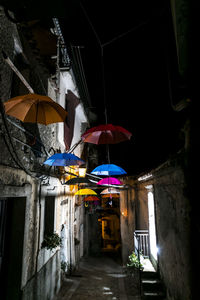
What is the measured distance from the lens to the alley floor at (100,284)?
815 cm

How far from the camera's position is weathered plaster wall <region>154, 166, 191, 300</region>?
14.1 feet

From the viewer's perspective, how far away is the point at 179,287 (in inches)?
187

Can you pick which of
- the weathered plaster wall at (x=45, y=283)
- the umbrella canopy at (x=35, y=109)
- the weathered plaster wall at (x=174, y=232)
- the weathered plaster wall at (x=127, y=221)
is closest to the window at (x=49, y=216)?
the weathered plaster wall at (x=45, y=283)

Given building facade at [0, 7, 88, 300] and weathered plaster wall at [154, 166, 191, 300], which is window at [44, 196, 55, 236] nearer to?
building facade at [0, 7, 88, 300]

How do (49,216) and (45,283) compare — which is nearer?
(45,283)

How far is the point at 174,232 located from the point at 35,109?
504cm

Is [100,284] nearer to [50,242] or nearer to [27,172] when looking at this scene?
[50,242]

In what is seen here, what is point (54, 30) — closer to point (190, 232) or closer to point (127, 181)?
point (190, 232)

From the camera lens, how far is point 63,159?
239 inches

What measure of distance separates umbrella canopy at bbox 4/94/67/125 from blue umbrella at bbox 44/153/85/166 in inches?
71.7

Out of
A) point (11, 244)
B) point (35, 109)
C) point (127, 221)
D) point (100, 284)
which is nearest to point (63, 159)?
point (35, 109)

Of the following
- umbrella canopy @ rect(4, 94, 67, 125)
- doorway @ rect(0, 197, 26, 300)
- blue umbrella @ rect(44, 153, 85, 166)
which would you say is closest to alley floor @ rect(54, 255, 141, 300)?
doorway @ rect(0, 197, 26, 300)

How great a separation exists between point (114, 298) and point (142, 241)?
3.00 meters

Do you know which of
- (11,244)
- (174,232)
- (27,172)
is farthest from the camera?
(174,232)
